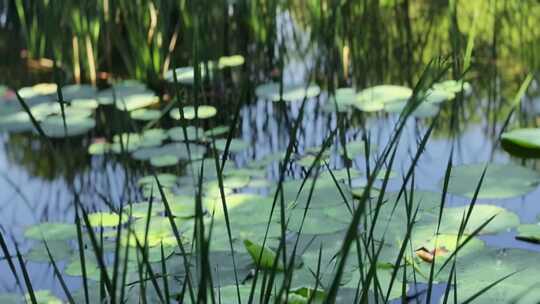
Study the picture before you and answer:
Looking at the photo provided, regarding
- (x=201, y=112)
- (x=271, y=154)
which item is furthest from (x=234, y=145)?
(x=201, y=112)

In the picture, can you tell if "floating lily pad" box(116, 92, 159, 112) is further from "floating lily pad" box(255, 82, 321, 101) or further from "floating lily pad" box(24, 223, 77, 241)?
"floating lily pad" box(24, 223, 77, 241)

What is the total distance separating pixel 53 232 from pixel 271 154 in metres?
0.52

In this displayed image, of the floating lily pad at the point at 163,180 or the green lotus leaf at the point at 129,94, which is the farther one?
the green lotus leaf at the point at 129,94

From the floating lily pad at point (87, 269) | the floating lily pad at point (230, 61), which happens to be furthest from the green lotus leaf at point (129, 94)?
the floating lily pad at point (87, 269)

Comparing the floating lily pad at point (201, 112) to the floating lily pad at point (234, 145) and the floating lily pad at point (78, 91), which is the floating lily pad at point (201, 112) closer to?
the floating lily pad at point (234, 145)

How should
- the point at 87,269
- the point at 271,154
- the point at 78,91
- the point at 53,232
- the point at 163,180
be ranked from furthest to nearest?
the point at 78,91 → the point at 271,154 → the point at 163,180 → the point at 53,232 → the point at 87,269

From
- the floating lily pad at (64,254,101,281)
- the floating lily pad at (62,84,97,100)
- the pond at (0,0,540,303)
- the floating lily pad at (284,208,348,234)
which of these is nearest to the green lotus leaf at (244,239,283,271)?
the pond at (0,0,540,303)

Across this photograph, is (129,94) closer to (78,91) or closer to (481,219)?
(78,91)

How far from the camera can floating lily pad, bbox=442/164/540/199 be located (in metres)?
1.52

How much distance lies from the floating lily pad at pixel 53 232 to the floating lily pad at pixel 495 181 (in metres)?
0.66

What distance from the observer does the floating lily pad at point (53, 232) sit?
1467mm

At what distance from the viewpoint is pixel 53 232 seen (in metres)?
1.48

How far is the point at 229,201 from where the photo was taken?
153cm

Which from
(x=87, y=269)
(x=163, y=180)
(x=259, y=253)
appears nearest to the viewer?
(x=259, y=253)
